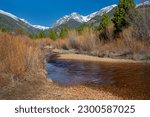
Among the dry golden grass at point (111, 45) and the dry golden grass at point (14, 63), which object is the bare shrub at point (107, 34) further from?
the dry golden grass at point (14, 63)

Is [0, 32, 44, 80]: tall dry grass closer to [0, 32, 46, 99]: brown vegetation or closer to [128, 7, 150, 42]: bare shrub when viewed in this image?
[0, 32, 46, 99]: brown vegetation

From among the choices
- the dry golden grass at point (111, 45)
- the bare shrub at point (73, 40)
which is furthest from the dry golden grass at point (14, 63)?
the bare shrub at point (73, 40)

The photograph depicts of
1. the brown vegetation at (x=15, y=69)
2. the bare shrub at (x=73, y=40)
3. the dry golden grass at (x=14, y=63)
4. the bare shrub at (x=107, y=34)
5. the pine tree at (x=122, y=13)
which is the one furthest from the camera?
the bare shrub at (x=73, y=40)

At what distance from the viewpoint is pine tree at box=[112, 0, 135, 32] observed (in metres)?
50.0

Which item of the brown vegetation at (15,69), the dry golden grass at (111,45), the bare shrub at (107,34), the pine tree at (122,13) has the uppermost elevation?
the pine tree at (122,13)

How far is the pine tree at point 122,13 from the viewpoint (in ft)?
164

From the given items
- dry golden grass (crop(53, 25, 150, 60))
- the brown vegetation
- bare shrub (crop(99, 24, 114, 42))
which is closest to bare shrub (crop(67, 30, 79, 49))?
dry golden grass (crop(53, 25, 150, 60))

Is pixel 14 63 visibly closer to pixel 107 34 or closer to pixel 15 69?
pixel 15 69

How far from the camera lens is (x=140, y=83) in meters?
18.2

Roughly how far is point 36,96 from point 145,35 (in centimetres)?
3067

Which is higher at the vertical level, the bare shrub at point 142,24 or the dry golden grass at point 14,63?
the bare shrub at point 142,24

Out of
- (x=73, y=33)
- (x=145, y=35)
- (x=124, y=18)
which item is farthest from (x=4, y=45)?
(x=73, y=33)

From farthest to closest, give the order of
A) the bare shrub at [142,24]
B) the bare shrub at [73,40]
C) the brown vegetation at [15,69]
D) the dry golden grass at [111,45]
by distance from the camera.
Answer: the bare shrub at [73,40]
the bare shrub at [142,24]
the dry golden grass at [111,45]
the brown vegetation at [15,69]

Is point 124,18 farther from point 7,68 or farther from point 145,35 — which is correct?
point 7,68
